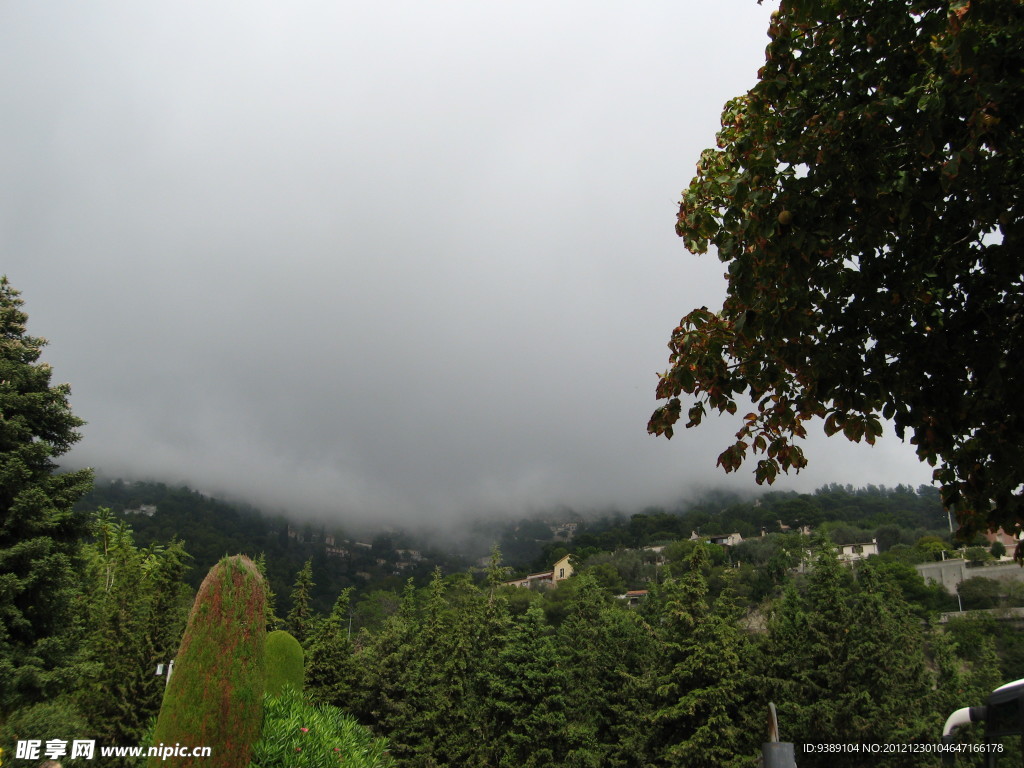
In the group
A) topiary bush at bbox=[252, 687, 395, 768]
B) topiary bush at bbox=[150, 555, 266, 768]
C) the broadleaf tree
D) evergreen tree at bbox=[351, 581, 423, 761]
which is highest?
the broadleaf tree

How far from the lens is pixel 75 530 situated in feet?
49.6

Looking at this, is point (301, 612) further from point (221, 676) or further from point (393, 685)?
point (221, 676)

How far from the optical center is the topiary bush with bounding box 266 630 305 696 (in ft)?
46.5

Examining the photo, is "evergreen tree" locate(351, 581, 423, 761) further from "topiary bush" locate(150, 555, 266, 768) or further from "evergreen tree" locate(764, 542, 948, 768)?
"topiary bush" locate(150, 555, 266, 768)

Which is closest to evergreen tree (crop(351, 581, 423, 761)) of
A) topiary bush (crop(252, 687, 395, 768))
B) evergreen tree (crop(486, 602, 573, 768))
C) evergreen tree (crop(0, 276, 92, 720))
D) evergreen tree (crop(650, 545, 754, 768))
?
evergreen tree (crop(486, 602, 573, 768))

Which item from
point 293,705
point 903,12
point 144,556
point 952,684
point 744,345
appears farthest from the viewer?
point 144,556

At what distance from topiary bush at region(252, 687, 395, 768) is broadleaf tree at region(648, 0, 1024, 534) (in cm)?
745

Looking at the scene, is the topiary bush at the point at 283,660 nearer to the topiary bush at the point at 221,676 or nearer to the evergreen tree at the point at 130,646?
the topiary bush at the point at 221,676

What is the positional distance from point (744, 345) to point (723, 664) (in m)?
19.6

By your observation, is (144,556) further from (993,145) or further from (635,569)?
(635,569)

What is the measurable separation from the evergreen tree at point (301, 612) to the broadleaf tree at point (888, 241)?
30035 millimetres

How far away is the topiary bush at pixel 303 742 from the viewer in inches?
350

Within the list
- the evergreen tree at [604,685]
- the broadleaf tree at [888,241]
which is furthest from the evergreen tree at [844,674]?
the broadleaf tree at [888,241]

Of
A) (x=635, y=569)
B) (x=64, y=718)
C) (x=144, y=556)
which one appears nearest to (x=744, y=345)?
(x=64, y=718)
